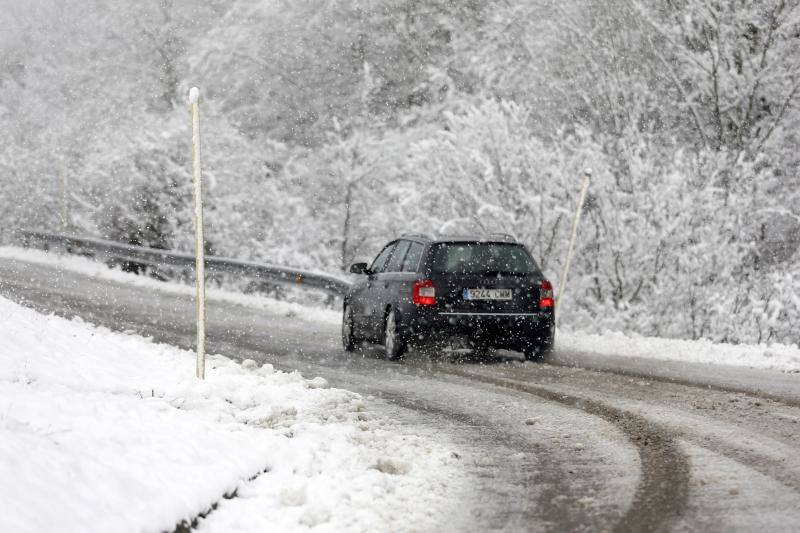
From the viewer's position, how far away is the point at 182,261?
75.0 feet

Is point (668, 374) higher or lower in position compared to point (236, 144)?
lower

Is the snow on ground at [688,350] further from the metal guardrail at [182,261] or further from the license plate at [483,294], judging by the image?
the metal guardrail at [182,261]

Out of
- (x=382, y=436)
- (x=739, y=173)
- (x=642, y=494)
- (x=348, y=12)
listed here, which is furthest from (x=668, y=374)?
(x=348, y=12)

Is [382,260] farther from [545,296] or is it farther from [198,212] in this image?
[198,212]

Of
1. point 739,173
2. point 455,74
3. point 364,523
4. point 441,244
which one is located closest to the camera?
point 364,523

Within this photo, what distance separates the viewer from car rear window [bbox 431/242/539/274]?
11.9 m

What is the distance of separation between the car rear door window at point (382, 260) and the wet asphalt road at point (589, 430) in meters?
1.06

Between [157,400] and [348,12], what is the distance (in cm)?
2937

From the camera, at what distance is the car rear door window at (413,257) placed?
39.9 feet

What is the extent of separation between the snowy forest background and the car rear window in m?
5.04

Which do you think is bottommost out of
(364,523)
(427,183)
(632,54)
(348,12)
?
(364,523)

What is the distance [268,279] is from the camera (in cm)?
2116

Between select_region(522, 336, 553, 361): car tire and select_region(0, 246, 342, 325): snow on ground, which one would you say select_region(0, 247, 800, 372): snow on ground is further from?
select_region(522, 336, 553, 361): car tire

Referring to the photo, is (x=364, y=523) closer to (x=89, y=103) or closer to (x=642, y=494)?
(x=642, y=494)
